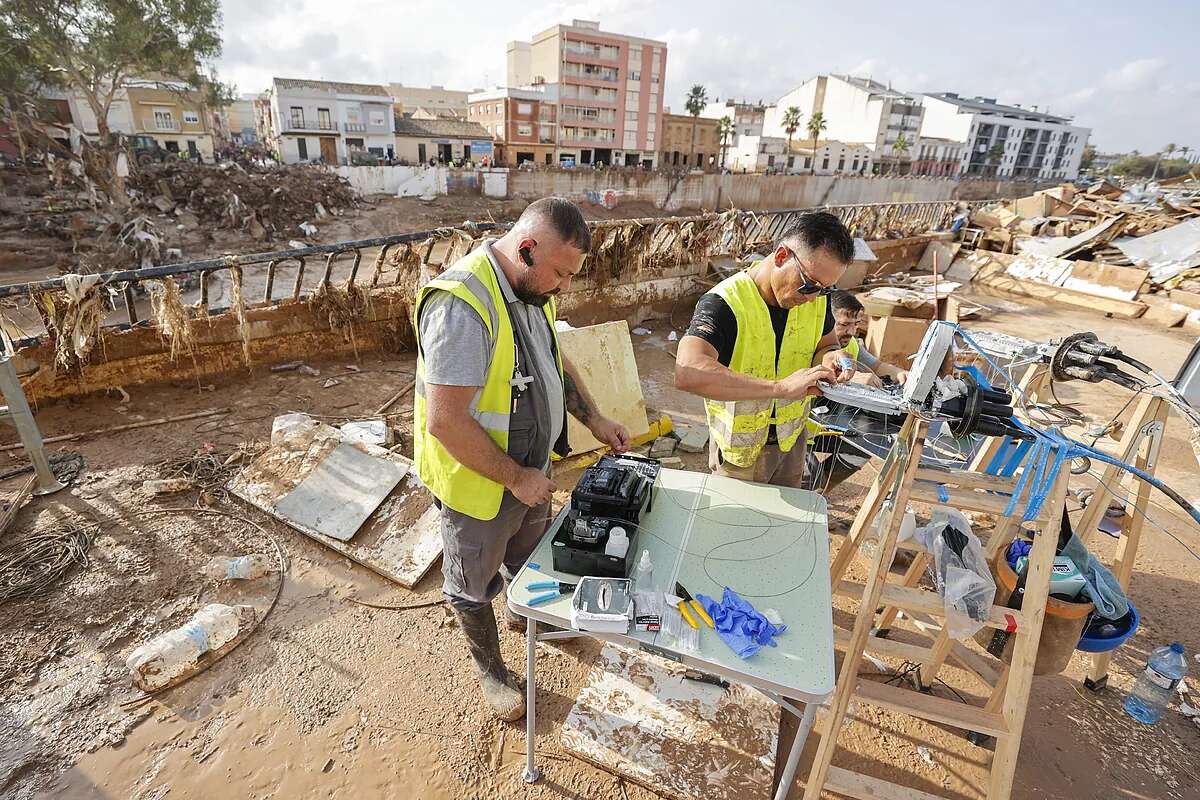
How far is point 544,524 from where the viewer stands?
8.70 ft

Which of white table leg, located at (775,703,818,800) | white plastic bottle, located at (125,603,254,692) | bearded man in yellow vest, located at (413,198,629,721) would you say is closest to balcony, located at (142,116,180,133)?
white plastic bottle, located at (125,603,254,692)

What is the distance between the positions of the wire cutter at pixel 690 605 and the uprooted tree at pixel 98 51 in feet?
78.5

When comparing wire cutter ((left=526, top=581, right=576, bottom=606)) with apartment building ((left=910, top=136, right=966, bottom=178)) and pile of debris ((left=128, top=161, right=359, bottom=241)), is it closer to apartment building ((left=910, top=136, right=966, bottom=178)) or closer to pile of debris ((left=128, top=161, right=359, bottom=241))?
pile of debris ((left=128, top=161, right=359, bottom=241))

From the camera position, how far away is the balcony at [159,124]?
116 ft

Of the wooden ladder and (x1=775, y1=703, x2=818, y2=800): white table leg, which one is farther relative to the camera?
the wooden ladder

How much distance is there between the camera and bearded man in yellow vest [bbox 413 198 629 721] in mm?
1849

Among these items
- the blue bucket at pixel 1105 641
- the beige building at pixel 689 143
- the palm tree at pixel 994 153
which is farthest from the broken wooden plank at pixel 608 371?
the palm tree at pixel 994 153

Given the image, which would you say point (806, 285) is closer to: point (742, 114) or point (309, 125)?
point (309, 125)

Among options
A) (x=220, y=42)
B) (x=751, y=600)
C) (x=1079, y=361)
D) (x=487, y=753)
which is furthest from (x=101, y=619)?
(x=220, y=42)

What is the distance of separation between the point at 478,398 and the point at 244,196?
22.7 m

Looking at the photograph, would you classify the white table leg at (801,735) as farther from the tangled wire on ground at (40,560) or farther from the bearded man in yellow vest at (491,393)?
the tangled wire on ground at (40,560)

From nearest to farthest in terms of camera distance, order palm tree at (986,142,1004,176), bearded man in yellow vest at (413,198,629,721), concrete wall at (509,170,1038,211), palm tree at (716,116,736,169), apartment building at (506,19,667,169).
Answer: bearded man in yellow vest at (413,198,629,721) → concrete wall at (509,170,1038,211) → apartment building at (506,19,667,169) → palm tree at (716,116,736,169) → palm tree at (986,142,1004,176)

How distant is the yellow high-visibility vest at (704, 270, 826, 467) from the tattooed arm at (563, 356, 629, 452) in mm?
563

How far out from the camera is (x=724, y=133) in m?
48.0
